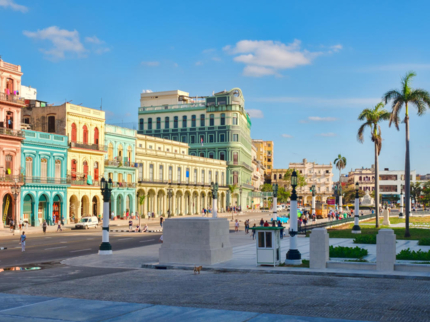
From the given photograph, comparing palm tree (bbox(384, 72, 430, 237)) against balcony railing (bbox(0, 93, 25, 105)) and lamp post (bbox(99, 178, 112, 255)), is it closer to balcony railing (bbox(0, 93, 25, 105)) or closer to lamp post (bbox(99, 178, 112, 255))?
lamp post (bbox(99, 178, 112, 255))

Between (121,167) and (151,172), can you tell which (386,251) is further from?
(151,172)

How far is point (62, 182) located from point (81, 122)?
879 cm

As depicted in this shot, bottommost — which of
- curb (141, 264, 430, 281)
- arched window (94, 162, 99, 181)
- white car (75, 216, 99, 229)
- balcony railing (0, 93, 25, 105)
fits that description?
white car (75, 216, 99, 229)

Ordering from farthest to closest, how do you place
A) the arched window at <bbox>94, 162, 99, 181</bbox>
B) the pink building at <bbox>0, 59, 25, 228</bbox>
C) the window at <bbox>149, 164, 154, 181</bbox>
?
1. the window at <bbox>149, 164, 154, 181</bbox>
2. the arched window at <bbox>94, 162, 99, 181</bbox>
3. the pink building at <bbox>0, 59, 25, 228</bbox>

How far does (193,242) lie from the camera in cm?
2192

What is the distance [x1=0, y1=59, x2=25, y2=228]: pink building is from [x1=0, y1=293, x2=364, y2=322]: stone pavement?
136 feet

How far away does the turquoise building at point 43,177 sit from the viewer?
55500 millimetres

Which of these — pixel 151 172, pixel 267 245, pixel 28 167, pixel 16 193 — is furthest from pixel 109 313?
pixel 151 172

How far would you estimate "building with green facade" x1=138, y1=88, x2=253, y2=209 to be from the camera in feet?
361

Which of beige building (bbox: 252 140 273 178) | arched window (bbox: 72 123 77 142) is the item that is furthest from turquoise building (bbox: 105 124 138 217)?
beige building (bbox: 252 140 273 178)

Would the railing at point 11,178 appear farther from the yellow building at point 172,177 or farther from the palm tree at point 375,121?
the palm tree at point 375,121

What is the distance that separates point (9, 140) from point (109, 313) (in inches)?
1789

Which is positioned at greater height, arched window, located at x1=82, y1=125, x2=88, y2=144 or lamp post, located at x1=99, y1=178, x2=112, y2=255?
arched window, located at x1=82, y1=125, x2=88, y2=144

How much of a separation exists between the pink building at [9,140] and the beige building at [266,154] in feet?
429
